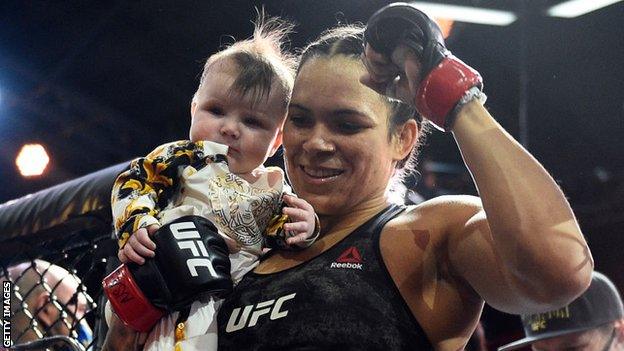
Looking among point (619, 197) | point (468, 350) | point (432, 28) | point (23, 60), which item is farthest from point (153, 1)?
point (432, 28)

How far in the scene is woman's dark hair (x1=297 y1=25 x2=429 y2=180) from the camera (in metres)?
1.51

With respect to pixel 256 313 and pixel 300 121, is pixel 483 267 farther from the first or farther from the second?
pixel 300 121

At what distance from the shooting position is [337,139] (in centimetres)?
145

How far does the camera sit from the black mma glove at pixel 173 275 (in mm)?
1249

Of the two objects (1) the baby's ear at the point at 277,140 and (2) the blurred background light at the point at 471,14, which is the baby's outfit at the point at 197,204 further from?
(2) the blurred background light at the point at 471,14

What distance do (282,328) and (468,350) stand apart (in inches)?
104

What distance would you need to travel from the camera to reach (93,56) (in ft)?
18.9

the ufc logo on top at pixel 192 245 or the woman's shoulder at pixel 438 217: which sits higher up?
the ufc logo on top at pixel 192 245

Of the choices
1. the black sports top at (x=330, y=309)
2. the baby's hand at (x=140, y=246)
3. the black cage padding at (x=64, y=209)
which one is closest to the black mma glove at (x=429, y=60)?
the black sports top at (x=330, y=309)

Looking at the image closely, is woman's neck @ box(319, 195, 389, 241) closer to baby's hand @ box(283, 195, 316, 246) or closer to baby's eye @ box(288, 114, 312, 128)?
baby's hand @ box(283, 195, 316, 246)

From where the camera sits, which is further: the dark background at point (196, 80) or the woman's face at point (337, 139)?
the dark background at point (196, 80)

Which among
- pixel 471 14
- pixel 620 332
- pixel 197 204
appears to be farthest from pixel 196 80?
pixel 197 204

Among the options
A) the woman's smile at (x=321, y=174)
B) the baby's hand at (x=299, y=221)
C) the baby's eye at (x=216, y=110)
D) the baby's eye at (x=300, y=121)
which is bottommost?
the baby's hand at (x=299, y=221)

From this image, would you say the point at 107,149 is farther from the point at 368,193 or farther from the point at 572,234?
the point at 572,234
